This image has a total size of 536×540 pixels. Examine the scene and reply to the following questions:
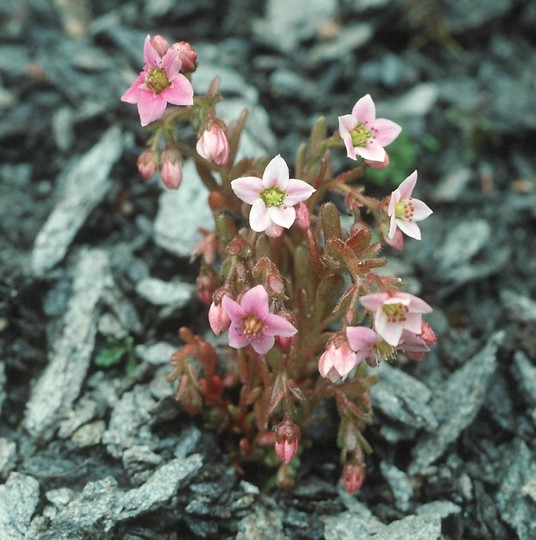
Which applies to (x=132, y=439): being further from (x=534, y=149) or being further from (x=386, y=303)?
(x=534, y=149)

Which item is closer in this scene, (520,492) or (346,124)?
(346,124)

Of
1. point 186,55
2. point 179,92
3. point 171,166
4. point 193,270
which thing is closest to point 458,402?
point 193,270

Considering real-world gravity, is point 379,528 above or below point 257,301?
below

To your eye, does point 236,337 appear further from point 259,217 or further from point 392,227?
point 392,227

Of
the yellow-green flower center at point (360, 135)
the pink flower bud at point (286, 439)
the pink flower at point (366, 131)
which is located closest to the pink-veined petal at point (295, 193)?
the pink flower at point (366, 131)

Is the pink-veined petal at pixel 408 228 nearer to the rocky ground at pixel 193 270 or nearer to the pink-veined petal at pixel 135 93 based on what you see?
the rocky ground at pixel 193 270

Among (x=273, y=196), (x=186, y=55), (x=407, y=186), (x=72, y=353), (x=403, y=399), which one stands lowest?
(x=403, y=399)

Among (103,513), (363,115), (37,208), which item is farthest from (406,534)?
(37,208)
